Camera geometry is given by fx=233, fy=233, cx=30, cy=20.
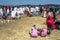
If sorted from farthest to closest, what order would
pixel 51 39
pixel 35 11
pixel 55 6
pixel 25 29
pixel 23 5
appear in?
pixel 23 5, pixel 55 6, pixel 35 11, pixel 25 29, pixel 51 39

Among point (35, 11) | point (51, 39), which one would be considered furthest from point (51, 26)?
point (35, 11)

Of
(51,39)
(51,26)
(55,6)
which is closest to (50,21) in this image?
(51,26)

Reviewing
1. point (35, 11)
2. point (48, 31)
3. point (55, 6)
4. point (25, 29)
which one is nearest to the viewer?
point (48, 31)

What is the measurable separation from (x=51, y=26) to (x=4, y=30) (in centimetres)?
351

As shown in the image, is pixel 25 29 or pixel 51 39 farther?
pixel 25 29

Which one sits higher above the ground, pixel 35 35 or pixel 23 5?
pixel 35 35

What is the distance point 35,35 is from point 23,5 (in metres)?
19.4

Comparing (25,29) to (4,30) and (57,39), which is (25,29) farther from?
(57,39)

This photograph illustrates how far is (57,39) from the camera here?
46.0 feet

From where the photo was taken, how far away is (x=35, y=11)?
25.8 m

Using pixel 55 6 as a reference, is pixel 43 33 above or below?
above

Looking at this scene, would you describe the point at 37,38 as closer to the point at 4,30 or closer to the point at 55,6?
the point at 4,30

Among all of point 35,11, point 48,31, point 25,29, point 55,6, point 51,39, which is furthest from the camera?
point 55,6

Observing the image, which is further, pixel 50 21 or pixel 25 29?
pixel 25 29
